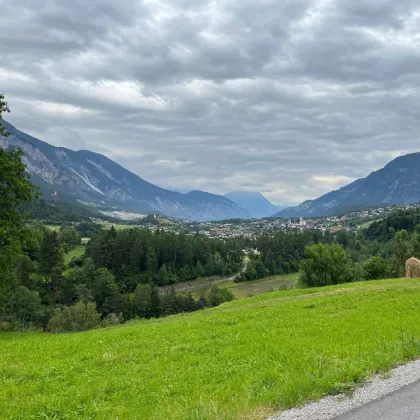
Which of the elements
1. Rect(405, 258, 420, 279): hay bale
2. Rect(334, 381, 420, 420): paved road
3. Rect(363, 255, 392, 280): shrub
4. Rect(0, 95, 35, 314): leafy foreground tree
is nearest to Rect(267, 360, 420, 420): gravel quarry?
Rect(334, 381, 420, 420): paved road

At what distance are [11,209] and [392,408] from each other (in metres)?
32.9

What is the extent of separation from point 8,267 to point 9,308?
74.8 metres

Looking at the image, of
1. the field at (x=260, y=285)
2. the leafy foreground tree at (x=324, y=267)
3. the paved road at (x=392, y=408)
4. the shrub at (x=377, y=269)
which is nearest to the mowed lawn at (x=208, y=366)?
the paved road at (x=392, y=408)

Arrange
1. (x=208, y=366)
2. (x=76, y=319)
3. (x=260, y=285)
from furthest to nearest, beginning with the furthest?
(x=260, y=285)
(x=76, y=319)
(x=208, y=366)

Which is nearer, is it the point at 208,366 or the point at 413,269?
the point at 208,366

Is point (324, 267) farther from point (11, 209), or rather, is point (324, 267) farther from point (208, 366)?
point (208, 366)

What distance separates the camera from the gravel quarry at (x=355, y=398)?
8.59 meters

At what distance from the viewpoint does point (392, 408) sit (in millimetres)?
8797

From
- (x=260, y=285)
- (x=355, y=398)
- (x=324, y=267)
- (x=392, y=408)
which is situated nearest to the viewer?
(x=392, y=408)

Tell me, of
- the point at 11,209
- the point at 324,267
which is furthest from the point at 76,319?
the point at 11,209

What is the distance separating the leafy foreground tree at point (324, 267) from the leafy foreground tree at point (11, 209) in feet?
190

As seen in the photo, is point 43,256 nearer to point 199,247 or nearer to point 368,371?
point 199,247

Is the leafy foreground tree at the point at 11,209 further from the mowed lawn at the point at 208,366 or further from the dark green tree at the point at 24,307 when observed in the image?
the dark green tree at the point at 24,307

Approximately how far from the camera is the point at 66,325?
83312 mm
